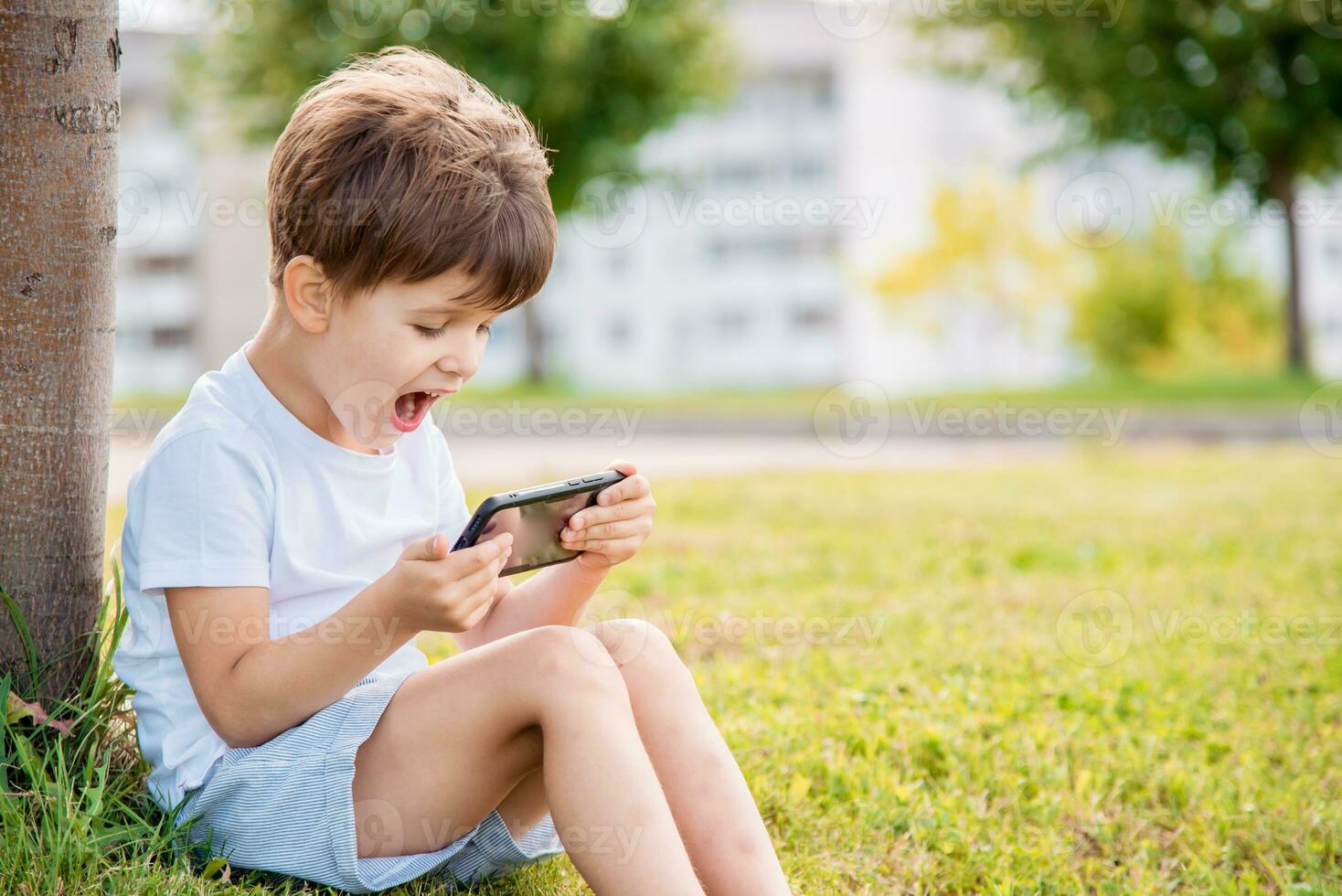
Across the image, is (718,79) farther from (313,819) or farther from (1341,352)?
(1341,352)

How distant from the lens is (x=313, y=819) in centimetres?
171

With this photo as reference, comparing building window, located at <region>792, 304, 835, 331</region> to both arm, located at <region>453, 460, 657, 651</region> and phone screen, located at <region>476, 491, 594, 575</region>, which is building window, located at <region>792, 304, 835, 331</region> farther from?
phone screen, located at <region>476, 491, 594, 575</region>

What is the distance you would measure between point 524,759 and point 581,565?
374 mm

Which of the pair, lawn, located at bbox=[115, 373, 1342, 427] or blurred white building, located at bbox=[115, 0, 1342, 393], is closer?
lawn, located at bbox=[115, 373, 1342, 427]

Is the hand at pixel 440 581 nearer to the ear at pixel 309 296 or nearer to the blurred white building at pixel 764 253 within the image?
the ear at pixel 309 296

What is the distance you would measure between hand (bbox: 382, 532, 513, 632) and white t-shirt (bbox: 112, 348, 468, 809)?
8cm

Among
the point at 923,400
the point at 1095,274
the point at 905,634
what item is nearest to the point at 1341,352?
the point at 1095,274

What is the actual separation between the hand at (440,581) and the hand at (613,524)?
246 mm

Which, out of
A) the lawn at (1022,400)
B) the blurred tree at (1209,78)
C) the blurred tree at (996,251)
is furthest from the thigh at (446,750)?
the blurred tree at (996,251)

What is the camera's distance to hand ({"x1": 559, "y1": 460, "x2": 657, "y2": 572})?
1.87 metres

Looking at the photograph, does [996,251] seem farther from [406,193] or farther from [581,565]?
[406,193]

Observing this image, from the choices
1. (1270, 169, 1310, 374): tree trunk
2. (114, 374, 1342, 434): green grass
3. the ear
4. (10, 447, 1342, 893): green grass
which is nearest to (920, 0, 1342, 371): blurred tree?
(1270, 169, 1310, 374): tree trunk

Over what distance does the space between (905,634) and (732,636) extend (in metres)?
0.52

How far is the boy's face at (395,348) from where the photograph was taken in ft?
5.66
